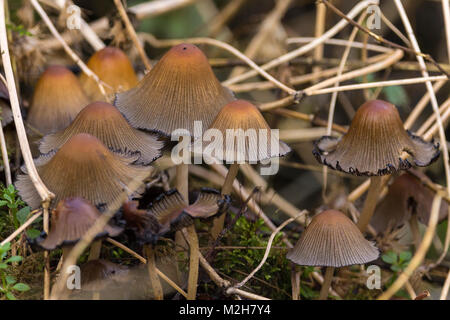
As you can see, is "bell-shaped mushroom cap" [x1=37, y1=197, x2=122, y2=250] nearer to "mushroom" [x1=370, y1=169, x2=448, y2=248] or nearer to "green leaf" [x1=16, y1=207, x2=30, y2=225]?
"green leaf" [x1=16, y1=207, x2=30, y2=225]

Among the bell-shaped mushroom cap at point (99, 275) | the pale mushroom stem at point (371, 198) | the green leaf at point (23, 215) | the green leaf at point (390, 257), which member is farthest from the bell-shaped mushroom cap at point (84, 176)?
the green leaf at point (390, 257)

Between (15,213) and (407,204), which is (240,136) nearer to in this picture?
(15,213)

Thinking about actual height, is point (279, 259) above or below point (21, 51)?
below

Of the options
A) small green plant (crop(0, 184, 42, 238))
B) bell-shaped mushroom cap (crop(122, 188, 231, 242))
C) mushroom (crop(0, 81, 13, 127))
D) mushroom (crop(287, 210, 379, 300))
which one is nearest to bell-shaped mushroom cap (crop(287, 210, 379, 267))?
mushroom (crop(287, 210, 379, 300))

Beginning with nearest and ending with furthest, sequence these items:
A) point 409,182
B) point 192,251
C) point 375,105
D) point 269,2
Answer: point 192,251 < point 375,105 < point 409,182 < point 269,2
